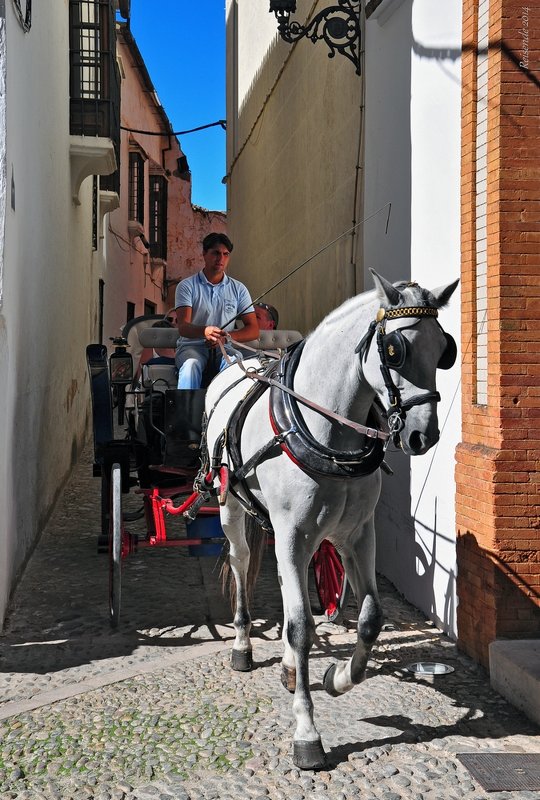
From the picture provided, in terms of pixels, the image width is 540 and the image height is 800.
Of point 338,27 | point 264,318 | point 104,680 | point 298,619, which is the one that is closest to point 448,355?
point 298,619

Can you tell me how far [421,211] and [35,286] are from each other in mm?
3365

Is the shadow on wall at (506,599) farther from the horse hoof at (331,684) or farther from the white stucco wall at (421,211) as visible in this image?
the horse hoof at (331,684)

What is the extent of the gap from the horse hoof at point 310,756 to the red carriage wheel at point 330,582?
5.78 feet

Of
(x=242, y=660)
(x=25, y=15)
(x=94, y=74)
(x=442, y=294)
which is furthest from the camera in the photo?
(x=94, y=74)

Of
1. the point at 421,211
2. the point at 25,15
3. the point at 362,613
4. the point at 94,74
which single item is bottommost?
the point at 362,613

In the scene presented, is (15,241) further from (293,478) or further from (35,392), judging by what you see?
(293,478)

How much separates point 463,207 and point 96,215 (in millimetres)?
11385

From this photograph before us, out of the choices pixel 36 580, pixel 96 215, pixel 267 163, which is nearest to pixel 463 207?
pixel 36 580

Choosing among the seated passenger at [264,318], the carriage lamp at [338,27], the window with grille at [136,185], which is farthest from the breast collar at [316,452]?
the window with grille at [136,185]

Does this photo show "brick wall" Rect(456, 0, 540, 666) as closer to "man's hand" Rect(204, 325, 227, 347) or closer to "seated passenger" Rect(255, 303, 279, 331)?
"man's hand" Rect(204, 325, 227, 347)

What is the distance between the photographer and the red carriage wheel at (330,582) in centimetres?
546

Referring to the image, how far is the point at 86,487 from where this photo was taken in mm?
10672

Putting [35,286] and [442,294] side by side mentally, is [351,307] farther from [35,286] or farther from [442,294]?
[35,286]

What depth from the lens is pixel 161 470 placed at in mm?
5914
